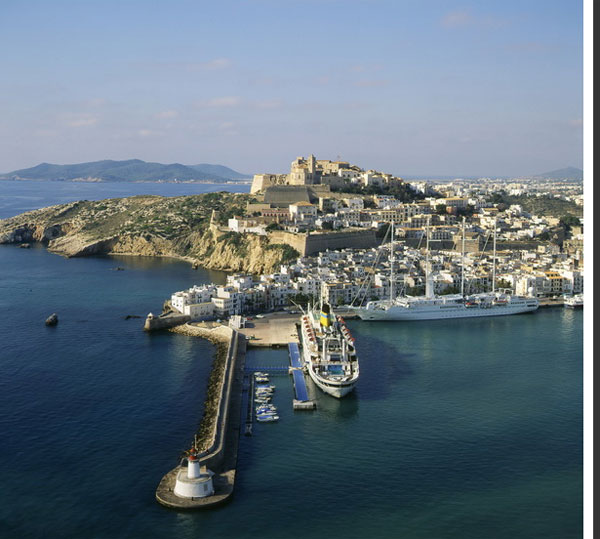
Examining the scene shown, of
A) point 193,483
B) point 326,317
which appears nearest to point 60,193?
point 326,317

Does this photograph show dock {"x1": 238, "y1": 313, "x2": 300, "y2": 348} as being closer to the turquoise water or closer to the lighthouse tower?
the lighthouse tower

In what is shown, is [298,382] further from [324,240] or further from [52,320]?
[324,240]

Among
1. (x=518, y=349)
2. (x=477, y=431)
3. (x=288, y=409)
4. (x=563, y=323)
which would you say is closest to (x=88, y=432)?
(x=288, y=409)

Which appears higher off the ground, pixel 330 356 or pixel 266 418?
pixel 330 356

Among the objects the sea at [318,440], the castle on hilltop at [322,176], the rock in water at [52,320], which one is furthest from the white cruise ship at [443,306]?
the castle on hilltop at [322,176]

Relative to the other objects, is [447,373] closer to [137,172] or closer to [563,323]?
[563,323]
